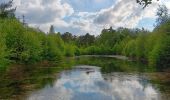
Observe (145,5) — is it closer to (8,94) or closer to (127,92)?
(127,92)

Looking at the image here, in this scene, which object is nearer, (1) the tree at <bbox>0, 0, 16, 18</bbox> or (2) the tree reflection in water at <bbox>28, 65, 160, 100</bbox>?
(2) the tree reflection in water at <bbox>28, 65, 160, 100</bbox>

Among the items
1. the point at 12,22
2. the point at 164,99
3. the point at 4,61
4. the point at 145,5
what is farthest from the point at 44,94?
the point at 12,22

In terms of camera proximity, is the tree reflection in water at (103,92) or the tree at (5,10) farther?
the tree at (5,10)

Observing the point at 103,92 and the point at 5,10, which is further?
the point at 5,10

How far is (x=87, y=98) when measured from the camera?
112ft

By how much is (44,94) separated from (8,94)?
345 cm

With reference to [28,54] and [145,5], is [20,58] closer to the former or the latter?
[28,54]

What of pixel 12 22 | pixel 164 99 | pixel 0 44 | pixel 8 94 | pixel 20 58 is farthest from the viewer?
pixel 12 22

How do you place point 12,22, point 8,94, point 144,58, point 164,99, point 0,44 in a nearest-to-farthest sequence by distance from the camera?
point 164,99
point 8,94
point 0,44
point 12,22
point 144,58

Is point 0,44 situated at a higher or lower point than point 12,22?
lower

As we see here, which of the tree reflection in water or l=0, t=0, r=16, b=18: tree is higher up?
l=0, t=0, r=16, b=18: tree

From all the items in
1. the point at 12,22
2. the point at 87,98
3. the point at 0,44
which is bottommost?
the point at 87,98

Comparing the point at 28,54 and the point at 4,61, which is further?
the point at 28,54

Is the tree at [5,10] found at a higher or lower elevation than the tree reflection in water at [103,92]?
higher
